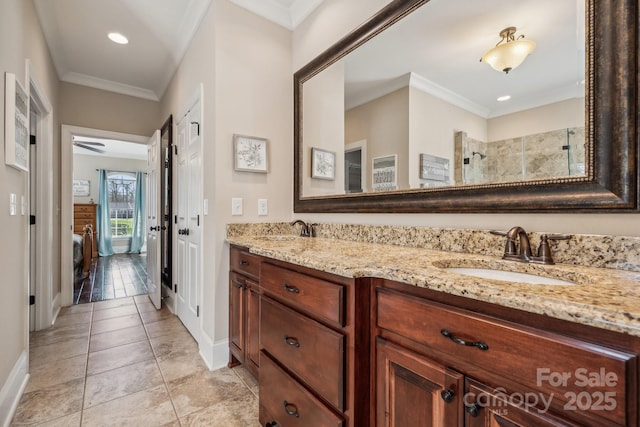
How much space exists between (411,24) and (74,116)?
390 centimetres

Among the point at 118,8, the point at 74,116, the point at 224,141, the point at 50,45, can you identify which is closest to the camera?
the point at 224,141

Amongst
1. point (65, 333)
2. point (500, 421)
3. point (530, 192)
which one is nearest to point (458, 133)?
point (530, 192)

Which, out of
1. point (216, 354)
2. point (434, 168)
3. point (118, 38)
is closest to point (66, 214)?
point (118, 38)

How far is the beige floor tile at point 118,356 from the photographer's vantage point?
2.05 metres

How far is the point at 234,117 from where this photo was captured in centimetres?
212

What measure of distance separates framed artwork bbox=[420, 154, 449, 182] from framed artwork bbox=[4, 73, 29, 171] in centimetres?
220

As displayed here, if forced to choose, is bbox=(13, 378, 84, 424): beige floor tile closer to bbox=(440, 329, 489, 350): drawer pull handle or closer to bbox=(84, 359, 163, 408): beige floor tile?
bbox=(84, 359, 163, 408): beige floor tile

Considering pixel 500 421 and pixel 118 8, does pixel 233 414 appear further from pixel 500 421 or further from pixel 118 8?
pixel 118 8

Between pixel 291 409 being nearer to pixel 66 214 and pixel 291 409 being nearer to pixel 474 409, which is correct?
pixel 474 409

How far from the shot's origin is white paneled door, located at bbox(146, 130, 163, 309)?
10.5 ft

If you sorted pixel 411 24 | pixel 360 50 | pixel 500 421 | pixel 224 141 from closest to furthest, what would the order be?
pixel 500 421 → pixel 411 24 → pixel 360 50 → pixel 224 141

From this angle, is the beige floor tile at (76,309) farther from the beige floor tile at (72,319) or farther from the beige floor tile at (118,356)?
the beige floor tile at (118,356)

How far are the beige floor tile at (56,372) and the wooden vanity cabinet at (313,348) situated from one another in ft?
4.72

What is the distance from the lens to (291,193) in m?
2.41
